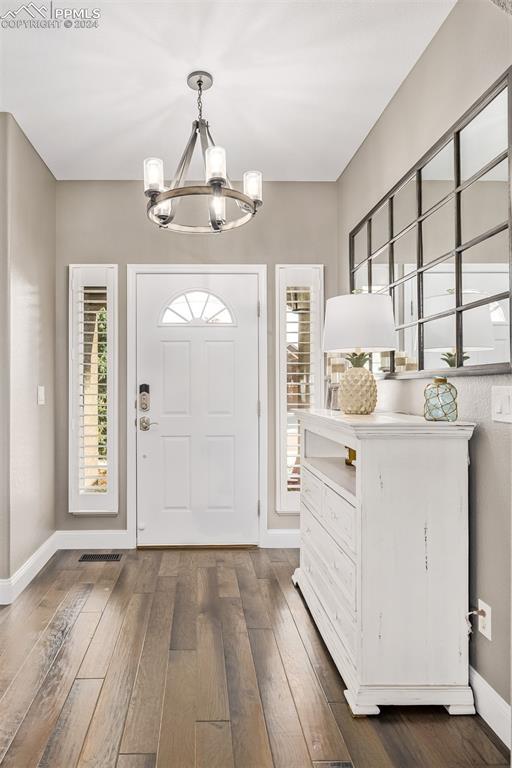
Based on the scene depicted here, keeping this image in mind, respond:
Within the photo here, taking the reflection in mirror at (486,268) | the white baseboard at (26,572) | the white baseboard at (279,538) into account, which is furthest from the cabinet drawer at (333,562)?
the white baseboard at (26,572)

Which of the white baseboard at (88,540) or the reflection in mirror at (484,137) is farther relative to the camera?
the white baseboard at (88,540)

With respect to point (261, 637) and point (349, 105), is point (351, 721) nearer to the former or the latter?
point (261, 637)

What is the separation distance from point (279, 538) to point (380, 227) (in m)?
2.33

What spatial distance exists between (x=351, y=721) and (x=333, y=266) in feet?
10.0

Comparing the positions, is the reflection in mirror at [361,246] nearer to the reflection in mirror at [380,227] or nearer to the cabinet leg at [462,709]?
the reflection in mirror at [380,227]

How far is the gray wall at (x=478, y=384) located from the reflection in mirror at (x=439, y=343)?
12 cm

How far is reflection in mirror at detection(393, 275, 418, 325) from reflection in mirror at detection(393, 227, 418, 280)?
2.4 inches

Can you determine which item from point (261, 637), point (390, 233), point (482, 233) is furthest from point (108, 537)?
point (482, 233)

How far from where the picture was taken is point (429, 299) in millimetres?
2432

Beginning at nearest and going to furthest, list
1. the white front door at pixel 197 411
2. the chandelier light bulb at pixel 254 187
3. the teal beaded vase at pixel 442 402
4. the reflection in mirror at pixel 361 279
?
the teal beaded vase at pixel 442 402 → the chandelier light bulb at pixel 254 187 → the reflection in mirror at pixel 361 279 → the white front door at pixel 197 411

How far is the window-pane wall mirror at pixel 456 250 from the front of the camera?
1847 millimetres

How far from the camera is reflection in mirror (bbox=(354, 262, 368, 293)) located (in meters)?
3.41

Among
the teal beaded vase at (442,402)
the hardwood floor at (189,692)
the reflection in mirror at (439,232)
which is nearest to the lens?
the hardwood floor at (189,692)

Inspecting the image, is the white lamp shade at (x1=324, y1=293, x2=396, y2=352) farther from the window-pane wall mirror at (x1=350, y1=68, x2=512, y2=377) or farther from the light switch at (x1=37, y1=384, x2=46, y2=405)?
the light switch at (x1=37, y1=384, x2=46, y2=405)
